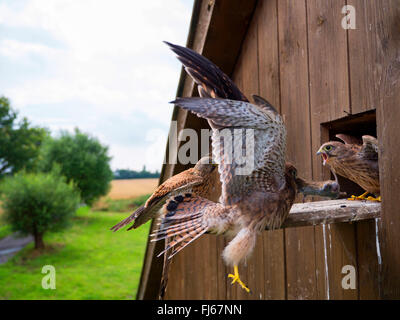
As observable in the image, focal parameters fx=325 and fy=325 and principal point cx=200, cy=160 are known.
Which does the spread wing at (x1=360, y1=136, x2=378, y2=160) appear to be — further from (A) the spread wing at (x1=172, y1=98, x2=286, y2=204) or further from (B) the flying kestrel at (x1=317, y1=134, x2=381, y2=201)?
(A) the spread wing at (x1=172, y1=98, x2=286, y2=204)

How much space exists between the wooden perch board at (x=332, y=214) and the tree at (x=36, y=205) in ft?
30.6

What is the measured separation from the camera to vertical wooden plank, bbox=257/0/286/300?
1.77 m

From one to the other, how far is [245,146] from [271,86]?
39.9 inches

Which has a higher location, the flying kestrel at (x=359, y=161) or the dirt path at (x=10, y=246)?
the flying kestrel at (x=359, y=161)

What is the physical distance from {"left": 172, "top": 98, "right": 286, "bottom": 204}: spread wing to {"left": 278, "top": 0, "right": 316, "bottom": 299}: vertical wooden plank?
0.62 meters

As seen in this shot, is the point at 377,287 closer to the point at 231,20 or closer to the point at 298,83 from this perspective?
the point at 298,83

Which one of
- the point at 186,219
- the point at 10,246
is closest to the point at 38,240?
the point at 10,246

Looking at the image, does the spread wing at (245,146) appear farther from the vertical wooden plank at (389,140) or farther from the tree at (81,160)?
the tree at (81,160)

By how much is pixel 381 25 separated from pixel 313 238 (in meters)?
0.92

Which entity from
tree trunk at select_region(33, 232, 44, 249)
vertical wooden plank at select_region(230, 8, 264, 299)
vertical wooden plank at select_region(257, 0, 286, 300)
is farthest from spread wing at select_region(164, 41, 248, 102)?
tree trunk at select_region(33, 232, 44, 249)

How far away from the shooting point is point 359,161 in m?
1.20

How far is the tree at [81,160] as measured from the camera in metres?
12.4

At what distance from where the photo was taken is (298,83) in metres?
1.59

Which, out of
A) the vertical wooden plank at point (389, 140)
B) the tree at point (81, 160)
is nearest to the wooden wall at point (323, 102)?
the vertical wooden plank at point (389, 140)
